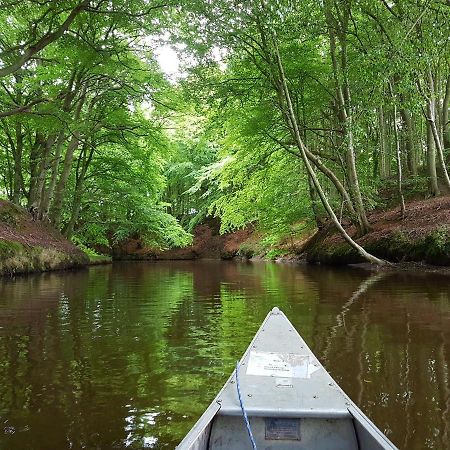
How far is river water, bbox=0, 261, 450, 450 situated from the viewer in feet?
8.91

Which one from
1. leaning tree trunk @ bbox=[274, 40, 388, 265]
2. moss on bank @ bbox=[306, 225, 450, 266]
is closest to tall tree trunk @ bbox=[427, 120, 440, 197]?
moss on bank @ bbox=[306, 225, 450, 266]

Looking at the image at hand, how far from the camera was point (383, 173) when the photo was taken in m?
18.5

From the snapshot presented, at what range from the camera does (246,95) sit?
1420 centimetres

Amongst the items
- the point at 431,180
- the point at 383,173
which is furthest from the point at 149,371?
the point at 383,173

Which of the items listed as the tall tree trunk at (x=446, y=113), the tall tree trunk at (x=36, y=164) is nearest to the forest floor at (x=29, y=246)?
the tall tree trunk at (x=36, y=164)

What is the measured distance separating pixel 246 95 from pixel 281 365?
1234 centimetres

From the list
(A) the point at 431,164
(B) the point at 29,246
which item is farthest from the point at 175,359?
(A) the point at 431,164

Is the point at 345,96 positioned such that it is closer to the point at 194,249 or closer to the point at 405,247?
the point at 405,247

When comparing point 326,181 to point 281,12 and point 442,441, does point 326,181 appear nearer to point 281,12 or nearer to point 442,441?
point 281,12

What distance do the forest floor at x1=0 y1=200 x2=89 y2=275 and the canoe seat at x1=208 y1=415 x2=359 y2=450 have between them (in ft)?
40.5

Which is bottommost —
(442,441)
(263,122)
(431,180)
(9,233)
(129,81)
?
(442,441)

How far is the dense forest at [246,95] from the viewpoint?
10.7 meters

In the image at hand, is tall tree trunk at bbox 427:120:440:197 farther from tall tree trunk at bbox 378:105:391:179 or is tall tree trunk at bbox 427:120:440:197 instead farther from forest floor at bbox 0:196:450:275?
tall tree trunk at bbox 378:105:391:179

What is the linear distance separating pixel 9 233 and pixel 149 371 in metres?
12.4
